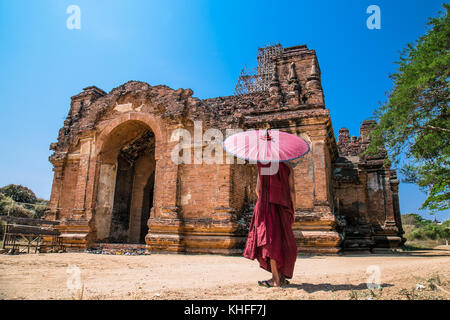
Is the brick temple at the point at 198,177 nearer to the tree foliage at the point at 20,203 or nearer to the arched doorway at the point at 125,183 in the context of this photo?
the arched doorway at the point at 125,183

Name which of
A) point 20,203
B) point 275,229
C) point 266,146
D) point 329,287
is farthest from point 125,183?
point 20,203

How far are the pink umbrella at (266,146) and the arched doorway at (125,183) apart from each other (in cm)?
823

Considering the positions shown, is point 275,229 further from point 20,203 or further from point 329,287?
point 20,203

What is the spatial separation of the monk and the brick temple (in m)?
4.89

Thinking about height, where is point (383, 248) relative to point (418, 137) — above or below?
below

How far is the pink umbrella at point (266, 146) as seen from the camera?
4.11 meters

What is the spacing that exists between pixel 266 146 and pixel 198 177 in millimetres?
5818

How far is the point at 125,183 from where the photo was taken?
1326 cm

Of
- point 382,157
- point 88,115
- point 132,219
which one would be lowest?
point 132,219

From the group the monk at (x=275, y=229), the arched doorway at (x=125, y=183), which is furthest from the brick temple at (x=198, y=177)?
the monk at (x=275, y=229)
